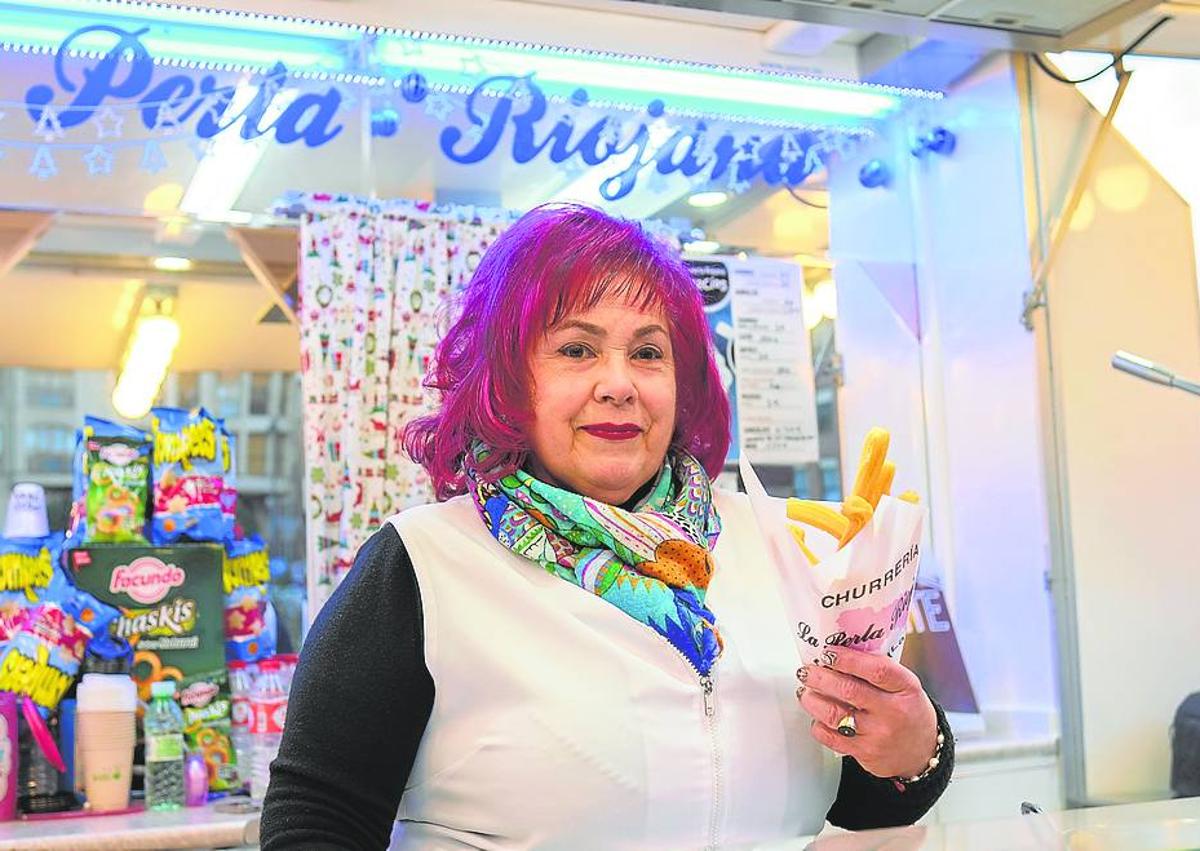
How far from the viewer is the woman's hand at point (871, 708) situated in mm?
1206

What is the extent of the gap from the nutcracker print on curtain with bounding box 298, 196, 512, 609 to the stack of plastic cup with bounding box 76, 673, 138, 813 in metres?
0.58

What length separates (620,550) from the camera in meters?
1.39

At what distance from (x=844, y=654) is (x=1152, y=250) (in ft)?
8.65

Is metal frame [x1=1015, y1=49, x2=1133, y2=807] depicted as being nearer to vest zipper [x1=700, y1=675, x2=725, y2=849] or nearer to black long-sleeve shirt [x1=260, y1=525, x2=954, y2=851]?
vest zipper [x1=700, y1=675, x2=725, y2=849]

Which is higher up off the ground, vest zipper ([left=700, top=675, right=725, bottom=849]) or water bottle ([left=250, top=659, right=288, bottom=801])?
vest zipper ([left=700, top=675, right=725, bottom=849])

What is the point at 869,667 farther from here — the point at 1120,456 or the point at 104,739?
the point at 1120,456

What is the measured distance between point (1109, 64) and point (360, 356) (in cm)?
198

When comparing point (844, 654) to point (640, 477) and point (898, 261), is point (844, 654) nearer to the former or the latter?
point (640, 477)

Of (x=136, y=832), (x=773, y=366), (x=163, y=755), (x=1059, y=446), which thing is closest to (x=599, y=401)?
(x=136, y=832)

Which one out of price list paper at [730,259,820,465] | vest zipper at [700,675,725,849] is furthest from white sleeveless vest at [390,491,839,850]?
price list paper at [730,259,820,465]

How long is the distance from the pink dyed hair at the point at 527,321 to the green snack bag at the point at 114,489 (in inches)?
51.0

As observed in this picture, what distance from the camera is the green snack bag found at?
2645 millimetres

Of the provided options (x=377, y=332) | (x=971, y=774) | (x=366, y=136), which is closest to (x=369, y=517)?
(x=377, y=332)

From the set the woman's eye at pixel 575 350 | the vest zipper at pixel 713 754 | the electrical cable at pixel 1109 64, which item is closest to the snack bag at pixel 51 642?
the woman's eye at pixel 575 350
